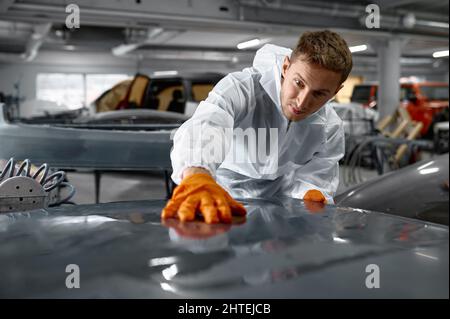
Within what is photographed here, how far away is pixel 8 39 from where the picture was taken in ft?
38.2

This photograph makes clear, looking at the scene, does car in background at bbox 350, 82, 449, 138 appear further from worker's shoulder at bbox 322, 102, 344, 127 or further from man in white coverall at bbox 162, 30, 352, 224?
man in white coverall at bbox 162, 30, 352, 224

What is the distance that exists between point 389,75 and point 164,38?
20.2 ft

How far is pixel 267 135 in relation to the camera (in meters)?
1.78

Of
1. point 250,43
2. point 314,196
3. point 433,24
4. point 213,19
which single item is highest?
point 250,43

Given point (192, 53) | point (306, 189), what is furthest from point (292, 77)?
point (192, 53)

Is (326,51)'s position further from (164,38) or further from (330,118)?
(164,38)

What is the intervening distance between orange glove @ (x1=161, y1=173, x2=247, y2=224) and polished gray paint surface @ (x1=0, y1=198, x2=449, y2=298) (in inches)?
1.2

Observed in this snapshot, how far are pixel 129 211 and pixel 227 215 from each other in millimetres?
285

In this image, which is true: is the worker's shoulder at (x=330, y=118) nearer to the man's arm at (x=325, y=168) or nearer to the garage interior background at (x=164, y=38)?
the man's arm at (x=325, y=168)

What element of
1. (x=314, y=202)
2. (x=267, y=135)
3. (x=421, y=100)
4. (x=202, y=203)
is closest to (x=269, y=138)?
(x=267, y=135)

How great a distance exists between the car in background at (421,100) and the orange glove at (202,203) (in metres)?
9.72

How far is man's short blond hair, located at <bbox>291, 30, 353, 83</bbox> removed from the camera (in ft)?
4.49

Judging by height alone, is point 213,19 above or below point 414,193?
above
